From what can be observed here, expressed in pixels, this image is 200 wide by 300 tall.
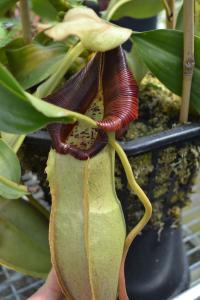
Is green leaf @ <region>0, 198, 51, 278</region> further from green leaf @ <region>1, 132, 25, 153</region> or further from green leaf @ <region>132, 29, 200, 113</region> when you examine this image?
green leaf @ <region>132, 29, 200, 113</region>

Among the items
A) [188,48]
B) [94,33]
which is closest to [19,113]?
[94,33]

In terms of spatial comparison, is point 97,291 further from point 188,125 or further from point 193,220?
point 193,220

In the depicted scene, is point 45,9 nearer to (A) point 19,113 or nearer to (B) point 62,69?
(B) point 62,69

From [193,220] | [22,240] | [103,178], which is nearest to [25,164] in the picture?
[22,240]

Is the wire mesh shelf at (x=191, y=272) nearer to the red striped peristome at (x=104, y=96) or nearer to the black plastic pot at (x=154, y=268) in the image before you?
the black plastic pot at (x=154, y=268)

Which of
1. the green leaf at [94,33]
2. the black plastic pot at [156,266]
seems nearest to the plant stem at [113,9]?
the green leaf at [94,33]
